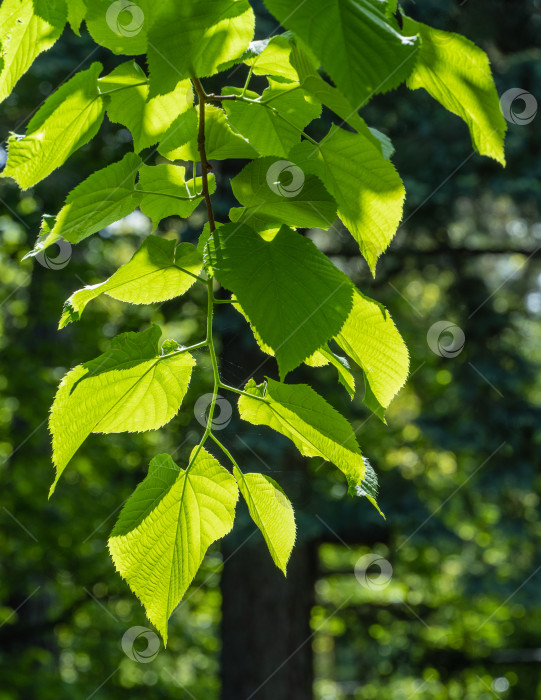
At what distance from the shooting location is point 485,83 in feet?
1.96

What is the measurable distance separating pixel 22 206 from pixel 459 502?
4.63 meters

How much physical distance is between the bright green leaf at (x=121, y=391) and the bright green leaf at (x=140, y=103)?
7.5 inches

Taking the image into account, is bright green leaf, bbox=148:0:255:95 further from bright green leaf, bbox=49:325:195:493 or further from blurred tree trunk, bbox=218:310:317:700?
blurred tree trunk, bbox=218:310:317:700

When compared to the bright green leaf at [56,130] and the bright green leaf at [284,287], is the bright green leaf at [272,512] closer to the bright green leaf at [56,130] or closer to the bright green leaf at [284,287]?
the bright green leaf at [284,287]

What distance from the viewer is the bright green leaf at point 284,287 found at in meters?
0.55

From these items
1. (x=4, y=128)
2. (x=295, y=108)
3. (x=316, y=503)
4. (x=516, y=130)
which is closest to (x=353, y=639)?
(x=316, y=503)

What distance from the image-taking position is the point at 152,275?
664 millimetres

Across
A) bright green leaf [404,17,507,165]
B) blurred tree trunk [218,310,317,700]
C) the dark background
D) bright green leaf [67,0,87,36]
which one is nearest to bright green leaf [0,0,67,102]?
bright green leaf [67,0,87,36]

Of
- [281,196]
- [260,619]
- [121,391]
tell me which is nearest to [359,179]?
[281,196]

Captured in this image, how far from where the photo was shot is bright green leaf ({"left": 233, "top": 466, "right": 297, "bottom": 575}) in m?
0.67

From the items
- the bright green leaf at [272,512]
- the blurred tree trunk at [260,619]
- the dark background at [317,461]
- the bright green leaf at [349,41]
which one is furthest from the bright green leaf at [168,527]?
the blurred tree trunk at [260,619]

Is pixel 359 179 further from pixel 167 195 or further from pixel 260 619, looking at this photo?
pixel 260 619

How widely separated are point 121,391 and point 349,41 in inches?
14.2

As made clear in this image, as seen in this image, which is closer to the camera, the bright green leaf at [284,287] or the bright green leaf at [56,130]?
the bright green leaf at [284,287]
